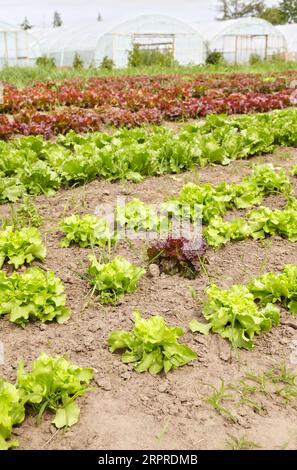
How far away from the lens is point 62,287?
3.64 meters

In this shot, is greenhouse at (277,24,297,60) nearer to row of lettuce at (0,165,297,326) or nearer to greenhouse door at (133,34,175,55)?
greenhouse door at (133,34,175,55)

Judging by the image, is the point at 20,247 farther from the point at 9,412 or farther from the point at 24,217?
the point at 9,412

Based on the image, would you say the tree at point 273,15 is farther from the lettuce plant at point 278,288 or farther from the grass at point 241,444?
the grass at point 241,444

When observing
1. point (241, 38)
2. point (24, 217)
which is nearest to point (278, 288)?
point (24, 217)

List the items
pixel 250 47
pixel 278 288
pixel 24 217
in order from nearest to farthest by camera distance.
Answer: pixel 278 288 → pixel 24 217 → pixel 250 47

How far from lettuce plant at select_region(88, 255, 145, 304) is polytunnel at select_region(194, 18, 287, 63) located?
94.3 ft

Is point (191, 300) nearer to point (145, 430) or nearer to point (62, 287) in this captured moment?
point (62, 287)

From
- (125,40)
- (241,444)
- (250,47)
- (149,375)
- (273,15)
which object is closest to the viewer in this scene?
(241,444)

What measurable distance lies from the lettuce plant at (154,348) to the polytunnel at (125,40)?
953 inches

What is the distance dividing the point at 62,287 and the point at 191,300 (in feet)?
2.93

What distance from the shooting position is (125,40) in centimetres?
2681

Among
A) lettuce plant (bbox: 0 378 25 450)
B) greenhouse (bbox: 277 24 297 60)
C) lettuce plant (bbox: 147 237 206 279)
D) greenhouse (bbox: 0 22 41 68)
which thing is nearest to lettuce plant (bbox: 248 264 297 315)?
lettuce plant (bbox: 147 237 206 279)

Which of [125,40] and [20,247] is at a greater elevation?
[125,40]

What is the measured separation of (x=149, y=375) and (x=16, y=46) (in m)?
26.3
